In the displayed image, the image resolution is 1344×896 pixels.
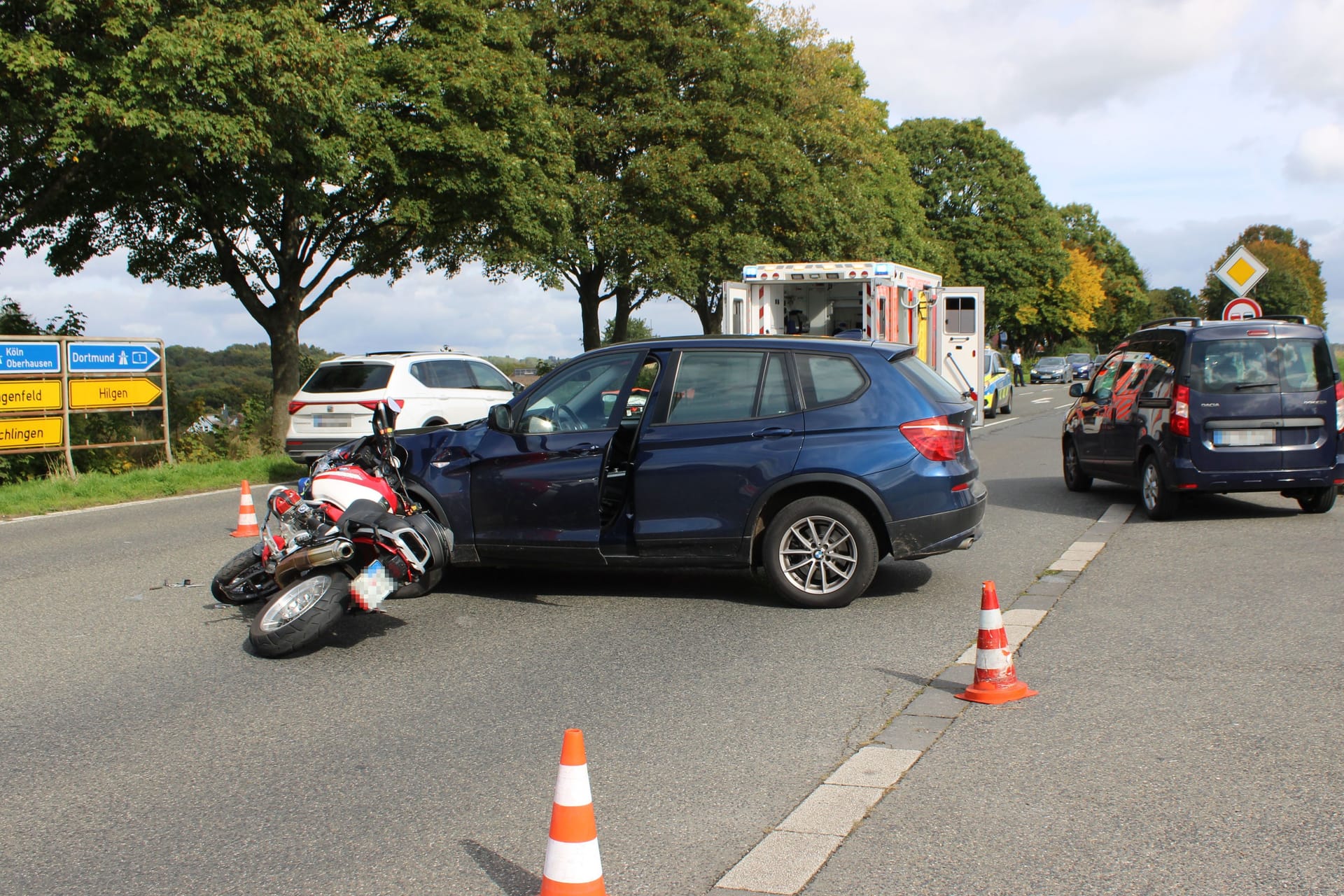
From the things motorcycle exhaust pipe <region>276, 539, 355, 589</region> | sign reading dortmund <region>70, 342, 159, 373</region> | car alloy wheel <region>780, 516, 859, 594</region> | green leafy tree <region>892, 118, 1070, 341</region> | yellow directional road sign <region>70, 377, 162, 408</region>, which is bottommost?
car alloy wheel <region>780, 516, 859, 594</region>

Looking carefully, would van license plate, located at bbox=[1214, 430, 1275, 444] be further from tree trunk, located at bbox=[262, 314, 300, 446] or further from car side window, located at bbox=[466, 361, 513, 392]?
tree trunk, located at bbox=[262, 314, 300, 446]

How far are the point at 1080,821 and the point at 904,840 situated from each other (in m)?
0.64

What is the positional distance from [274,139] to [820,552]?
13.6 metres

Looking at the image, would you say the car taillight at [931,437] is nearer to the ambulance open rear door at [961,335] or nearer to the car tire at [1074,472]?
the car tire at [1074,472]

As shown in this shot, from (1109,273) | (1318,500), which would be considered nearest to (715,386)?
(1318,500)

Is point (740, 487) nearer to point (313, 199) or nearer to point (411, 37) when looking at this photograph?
point (313, 199)

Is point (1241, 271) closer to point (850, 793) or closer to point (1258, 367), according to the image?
point (1258, 367)

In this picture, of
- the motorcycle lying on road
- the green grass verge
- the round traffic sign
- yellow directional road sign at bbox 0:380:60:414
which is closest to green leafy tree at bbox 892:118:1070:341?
the round traffic sign

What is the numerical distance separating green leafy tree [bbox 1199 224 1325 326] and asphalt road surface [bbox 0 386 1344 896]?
67863 mm

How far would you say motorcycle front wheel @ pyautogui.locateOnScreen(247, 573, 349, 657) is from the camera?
21.4 feet

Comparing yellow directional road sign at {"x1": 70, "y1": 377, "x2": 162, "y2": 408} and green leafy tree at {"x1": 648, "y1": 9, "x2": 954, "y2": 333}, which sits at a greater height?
green leafy tree at {"x1": 648, "y1": 9, "x2": 954, "y2": 333}

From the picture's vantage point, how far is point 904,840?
407 centimetres

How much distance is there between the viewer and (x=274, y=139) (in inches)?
714

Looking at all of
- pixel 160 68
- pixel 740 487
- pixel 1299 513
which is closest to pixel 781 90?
pixel 160 68
